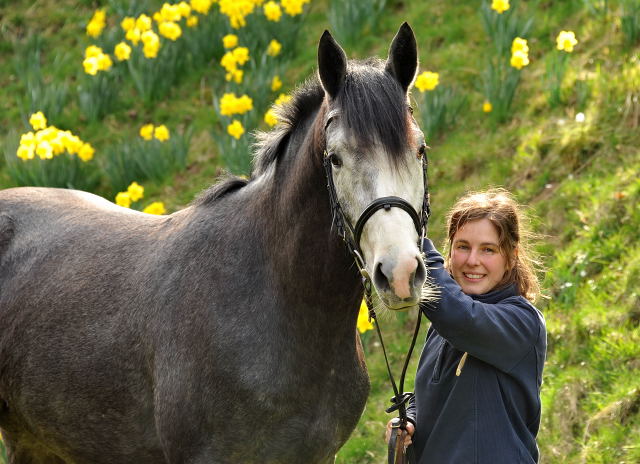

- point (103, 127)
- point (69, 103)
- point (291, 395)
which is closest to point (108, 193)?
point (103, 127)

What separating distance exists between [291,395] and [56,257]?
1396mm

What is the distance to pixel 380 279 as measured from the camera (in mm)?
Result: 2416

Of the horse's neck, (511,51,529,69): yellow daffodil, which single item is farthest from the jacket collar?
(511,51,529,69): yellow daffodil

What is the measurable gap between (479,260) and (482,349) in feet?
1.05

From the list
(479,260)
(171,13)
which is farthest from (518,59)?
(479,260)

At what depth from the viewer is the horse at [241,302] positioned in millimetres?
2582

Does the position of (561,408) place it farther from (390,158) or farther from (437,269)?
(390,158)

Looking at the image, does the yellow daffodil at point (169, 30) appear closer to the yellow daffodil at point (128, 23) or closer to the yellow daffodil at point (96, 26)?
the yellow daffodil at point (128, 23)

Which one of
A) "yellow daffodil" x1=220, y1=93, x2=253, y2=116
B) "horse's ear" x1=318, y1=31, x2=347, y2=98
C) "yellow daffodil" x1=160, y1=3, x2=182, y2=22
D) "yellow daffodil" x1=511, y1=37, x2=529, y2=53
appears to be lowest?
"horse's ear" x1=318, y1=31, x2=347, y2=98

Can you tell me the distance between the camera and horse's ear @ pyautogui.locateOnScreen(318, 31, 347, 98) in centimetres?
268

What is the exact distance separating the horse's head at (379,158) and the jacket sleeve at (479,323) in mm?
275

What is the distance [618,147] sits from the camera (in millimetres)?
5648

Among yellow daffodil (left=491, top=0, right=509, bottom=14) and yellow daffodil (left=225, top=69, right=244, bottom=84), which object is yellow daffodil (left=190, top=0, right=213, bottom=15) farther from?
yellow daffodil (left=491, top=0, right=509, bottom=14)

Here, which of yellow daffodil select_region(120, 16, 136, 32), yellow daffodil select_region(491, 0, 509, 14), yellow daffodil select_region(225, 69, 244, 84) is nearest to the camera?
yellow daffodil select_region(491, 0, 509, 14)
